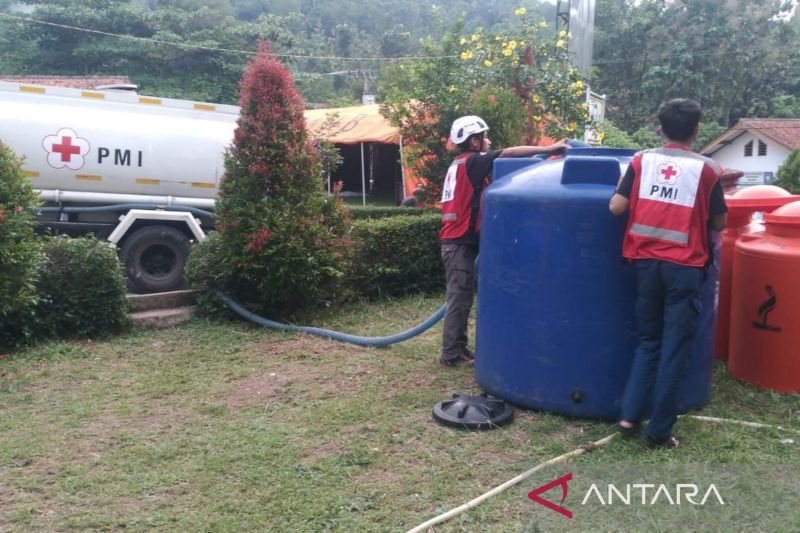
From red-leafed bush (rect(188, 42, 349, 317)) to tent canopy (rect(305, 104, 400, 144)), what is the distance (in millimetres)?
9518

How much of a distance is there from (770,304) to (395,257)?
14.6 ft

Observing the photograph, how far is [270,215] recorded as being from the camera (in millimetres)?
6875

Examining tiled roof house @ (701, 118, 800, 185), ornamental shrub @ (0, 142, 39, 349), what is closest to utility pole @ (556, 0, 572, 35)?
ornamental shrub @ (0, 142, 39, 349)

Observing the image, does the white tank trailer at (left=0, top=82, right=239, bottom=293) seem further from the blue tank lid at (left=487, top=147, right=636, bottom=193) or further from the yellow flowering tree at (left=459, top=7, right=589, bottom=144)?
the blue tank lid at (left=487, top=147, right=636, bottom=193)

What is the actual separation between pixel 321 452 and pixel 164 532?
1041 mm

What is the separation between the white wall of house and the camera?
3588 cm

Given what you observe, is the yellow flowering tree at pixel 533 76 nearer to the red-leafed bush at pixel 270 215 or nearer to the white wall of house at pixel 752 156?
the red-leafed bush at pixel 270 215

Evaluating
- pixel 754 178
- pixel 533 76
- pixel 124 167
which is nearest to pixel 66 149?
pixel 124 167

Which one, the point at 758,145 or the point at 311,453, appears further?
the point at 758,145

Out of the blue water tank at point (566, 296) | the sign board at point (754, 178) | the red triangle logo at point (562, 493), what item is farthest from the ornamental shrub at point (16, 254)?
the sign board at point (754, 178)

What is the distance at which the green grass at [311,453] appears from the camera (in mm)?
3213

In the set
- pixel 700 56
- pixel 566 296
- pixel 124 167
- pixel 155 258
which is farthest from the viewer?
pixel 700 56

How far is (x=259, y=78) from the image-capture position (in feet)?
23.3

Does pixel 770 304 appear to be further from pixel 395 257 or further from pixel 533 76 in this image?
pixel 533 76
